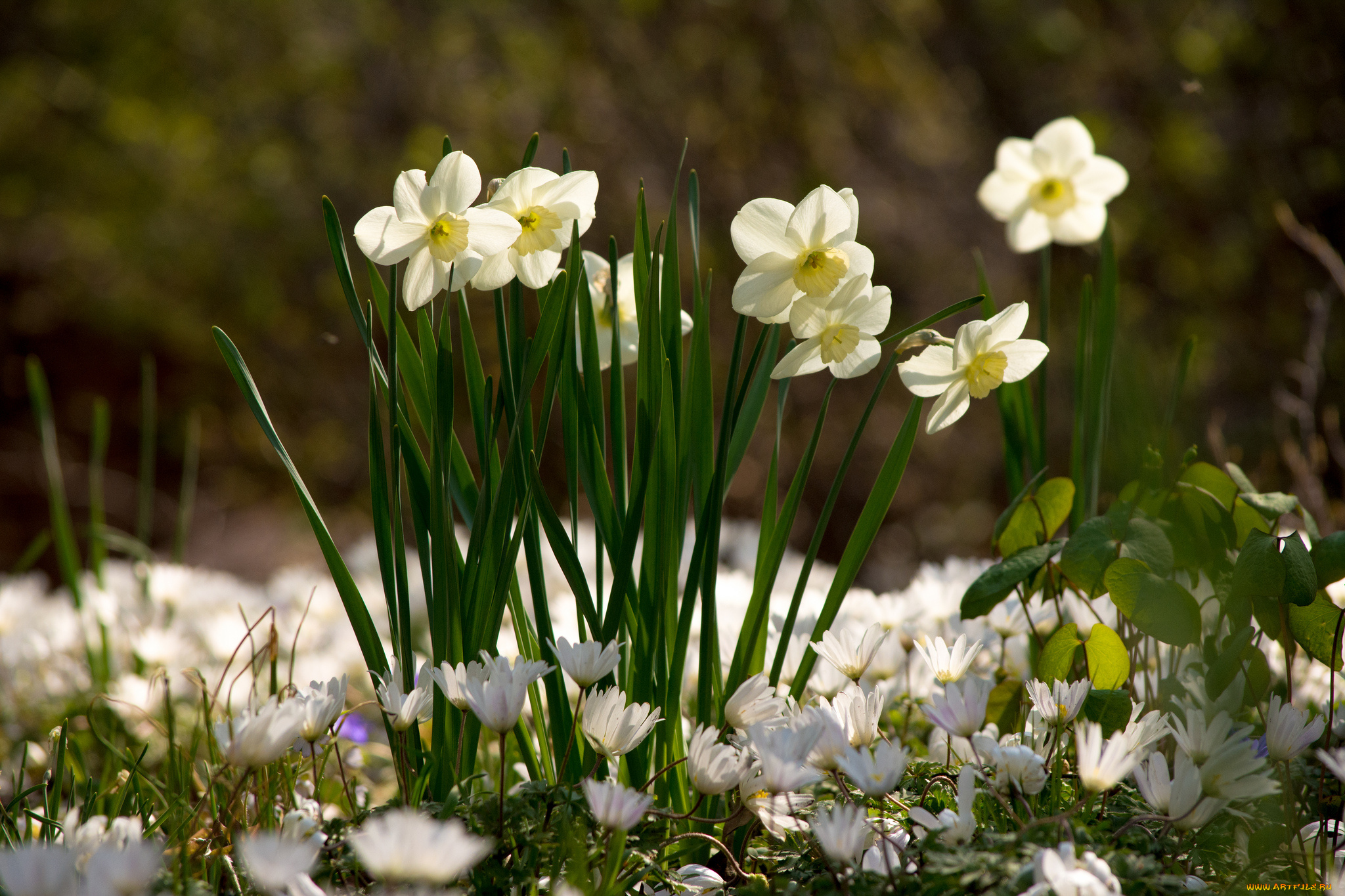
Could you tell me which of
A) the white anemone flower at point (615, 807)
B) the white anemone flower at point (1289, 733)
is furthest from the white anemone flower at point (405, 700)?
the white anemone flower at point (1289, 733)

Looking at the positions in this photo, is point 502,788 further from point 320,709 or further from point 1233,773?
point 1233,773

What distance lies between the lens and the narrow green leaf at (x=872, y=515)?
3.69 feet

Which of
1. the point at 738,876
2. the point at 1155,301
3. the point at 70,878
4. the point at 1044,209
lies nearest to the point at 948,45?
the point at 1155,301

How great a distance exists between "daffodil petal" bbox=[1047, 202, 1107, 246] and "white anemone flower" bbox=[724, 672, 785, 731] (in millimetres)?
1087

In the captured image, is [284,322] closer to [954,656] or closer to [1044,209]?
[1044,209]

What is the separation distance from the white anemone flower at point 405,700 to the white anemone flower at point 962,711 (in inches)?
21.0

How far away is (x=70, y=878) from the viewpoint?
0.65 meters

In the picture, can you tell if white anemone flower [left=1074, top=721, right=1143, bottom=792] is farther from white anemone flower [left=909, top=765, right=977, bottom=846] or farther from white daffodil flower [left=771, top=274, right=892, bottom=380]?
white daffodil flower [left=771, top=274, right=892, bottom=380]

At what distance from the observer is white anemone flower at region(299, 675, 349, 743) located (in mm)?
949

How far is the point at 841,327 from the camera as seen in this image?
3.39 feet

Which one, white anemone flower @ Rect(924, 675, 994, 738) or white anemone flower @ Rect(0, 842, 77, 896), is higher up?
white anemone flower @ Rect(0, 842, 77, 896)

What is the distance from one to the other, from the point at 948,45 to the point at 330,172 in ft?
11.8

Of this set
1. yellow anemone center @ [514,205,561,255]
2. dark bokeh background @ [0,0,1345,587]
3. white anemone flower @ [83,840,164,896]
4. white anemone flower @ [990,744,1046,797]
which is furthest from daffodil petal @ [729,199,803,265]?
dark bokeh background @ [0,0,1345,587]

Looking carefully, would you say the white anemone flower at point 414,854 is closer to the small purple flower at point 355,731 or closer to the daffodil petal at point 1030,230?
the small purple flower at point 355,731
